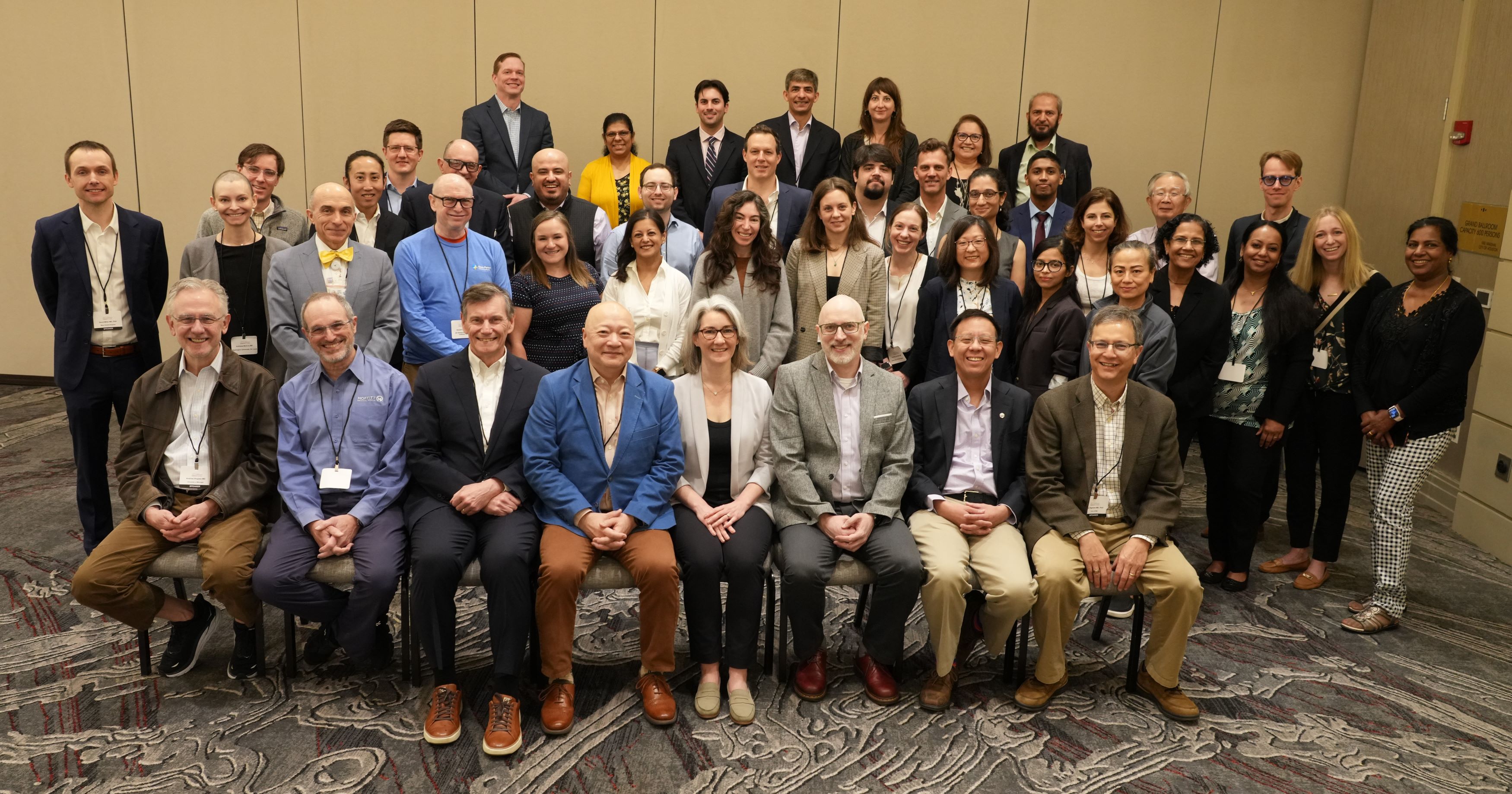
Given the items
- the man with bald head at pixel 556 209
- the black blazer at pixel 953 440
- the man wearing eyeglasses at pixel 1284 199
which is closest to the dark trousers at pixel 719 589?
the black blazer at pixel 953 440

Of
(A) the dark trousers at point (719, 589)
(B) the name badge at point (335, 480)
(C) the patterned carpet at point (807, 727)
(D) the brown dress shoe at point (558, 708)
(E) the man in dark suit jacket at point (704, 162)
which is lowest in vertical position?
(C) the patterned carpet at point (807, 727)

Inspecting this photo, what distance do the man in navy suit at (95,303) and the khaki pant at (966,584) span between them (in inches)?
137

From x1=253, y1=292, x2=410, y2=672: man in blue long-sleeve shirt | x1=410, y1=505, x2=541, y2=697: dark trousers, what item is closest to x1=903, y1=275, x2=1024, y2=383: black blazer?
x1=410, y1=505, x2=541, y2=697: dark trousers

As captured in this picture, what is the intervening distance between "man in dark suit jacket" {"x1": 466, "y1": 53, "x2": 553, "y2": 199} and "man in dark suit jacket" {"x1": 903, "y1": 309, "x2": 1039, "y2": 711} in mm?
3347

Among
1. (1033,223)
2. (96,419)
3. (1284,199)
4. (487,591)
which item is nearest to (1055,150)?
(1033,223)

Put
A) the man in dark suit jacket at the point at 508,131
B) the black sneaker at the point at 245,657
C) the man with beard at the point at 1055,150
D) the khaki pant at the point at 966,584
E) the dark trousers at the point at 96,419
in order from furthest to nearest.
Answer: the man in dark suit jacket at the point at 508,131 → the man with beard at the point at 1055,150 → the dark trousers at the point at 96,419 → the black sneaker at the point at 245,657 → the khaki pant at the point at 966,584

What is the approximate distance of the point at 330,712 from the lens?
3279 millimetres

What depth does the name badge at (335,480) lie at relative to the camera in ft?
11.1

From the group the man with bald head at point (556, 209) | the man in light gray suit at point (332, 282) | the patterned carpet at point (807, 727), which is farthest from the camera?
the man with bald head at point (556, 209)

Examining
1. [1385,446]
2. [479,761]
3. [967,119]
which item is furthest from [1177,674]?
[967,119]

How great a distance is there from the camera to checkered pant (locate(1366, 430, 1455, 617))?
4.20m

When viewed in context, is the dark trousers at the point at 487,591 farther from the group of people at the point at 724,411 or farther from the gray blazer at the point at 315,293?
the gray blazer at the point at 315,293

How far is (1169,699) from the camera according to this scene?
3439 mm

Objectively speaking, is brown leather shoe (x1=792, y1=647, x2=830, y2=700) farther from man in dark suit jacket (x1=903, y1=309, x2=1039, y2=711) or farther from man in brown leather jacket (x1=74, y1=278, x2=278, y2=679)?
man in brown leather jacket (x1=74, y1=278, x2=278, y2=679)
